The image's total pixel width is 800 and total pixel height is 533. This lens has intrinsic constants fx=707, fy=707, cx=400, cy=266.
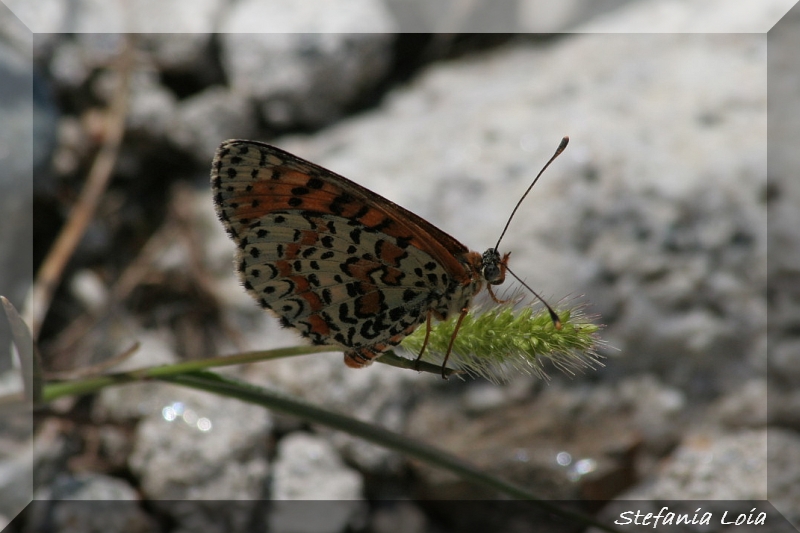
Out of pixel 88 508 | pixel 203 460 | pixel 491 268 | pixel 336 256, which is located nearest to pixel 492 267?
pixel 491 268

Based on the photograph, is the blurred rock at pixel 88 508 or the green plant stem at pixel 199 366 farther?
the blurred rock at pixel 88 508

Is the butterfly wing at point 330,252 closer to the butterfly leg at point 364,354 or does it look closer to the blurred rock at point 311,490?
the butterfly leg at point 364,354

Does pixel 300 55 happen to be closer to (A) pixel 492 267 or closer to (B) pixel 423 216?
(B) pixel 423 216

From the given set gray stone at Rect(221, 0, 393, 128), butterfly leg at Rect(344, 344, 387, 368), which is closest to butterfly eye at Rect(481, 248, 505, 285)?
butterfly leg at Rect(344, 344, 387, 368)

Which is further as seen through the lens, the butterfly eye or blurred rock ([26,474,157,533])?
blurred rock ([26,474,157,533])

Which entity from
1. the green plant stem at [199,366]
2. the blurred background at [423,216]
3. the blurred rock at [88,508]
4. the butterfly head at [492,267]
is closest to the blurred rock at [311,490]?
the blurred background at [423,216]

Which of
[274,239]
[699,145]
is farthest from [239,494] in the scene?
[699,145]

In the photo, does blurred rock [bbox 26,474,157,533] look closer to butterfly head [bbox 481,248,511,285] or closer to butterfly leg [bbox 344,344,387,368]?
butterfly leg [bbox 344,344,387,368]
